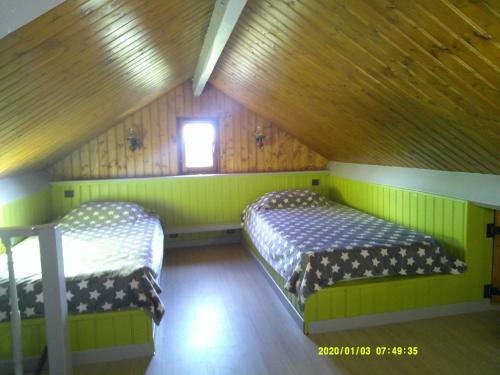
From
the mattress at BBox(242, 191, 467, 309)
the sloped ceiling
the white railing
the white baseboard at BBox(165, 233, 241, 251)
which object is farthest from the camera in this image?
the white baseboard at BBox(165, 233, 241, 251)

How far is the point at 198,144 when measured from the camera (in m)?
Answer: 4.91

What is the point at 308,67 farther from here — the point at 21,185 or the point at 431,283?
the point at 21,185

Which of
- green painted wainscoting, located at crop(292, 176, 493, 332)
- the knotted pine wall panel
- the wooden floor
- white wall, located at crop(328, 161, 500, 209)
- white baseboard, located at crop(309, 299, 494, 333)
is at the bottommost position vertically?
the wooden floor

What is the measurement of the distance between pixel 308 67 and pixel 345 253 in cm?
140

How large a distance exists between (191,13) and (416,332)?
103 inches

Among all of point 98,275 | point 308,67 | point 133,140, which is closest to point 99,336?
point 98,275

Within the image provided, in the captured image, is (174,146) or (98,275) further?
(174,146)

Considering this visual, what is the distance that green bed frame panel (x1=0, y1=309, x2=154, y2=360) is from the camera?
88.6 inches

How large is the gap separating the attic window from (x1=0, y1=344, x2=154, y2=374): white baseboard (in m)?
2.79

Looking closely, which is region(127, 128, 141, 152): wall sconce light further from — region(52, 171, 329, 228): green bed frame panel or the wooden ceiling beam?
the wooden ceiling beam

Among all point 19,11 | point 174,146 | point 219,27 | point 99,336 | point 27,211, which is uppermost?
point 219,27

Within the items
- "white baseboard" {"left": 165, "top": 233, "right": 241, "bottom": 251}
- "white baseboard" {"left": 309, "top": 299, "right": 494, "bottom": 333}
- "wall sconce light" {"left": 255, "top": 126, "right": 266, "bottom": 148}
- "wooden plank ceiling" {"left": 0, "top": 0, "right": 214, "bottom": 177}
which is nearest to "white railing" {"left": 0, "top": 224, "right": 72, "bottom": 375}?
"wooden plank ceiling" {"left": 0, "top": 0, "right": 214, "bottom": 177}

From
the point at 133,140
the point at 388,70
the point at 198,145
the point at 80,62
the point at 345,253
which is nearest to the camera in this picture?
the point at 80,62

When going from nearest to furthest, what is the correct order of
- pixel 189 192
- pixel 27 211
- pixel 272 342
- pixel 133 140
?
pixel 272 342 → pixel 27 211 → pixel 133 140 → pixel 189 192
